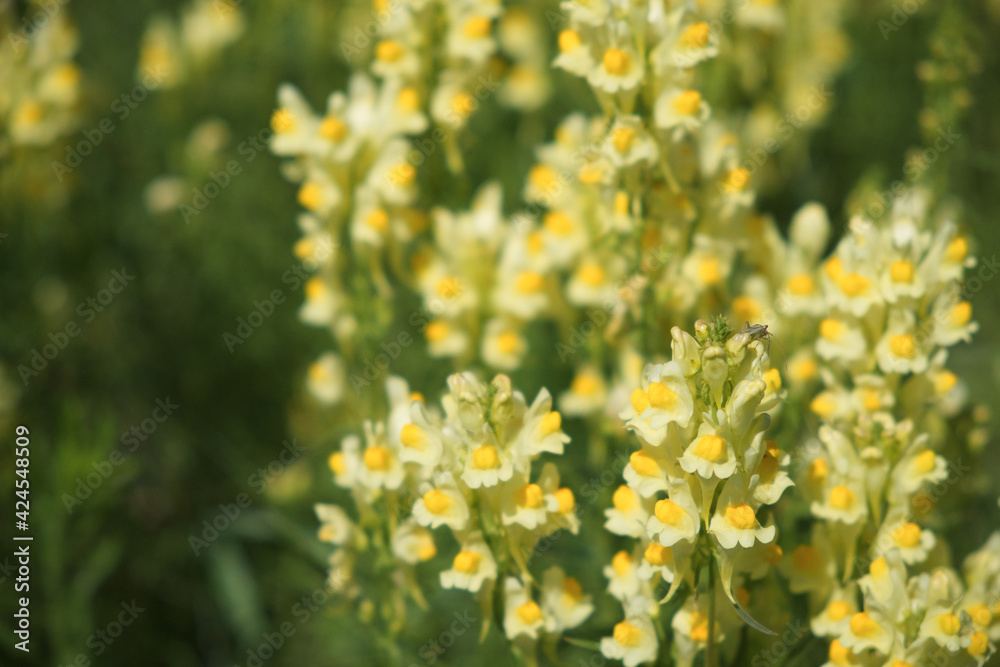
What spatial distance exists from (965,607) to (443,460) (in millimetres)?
1273

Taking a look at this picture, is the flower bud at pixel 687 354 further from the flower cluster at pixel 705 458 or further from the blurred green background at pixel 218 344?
the blurred green background at pixel 218 344

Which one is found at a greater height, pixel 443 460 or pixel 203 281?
pixel 443 460

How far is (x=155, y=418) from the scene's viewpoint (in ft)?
13.1

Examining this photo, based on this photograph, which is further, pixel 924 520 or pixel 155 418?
pixel 155 418

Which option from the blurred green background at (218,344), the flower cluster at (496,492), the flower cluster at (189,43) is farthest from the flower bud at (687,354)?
the flower cluster at (189,43)

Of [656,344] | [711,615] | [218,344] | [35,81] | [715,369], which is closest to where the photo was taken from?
[715,369]

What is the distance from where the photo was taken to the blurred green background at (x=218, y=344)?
3.15 m

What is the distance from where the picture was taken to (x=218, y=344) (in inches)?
170

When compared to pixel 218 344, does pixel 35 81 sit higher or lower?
higher

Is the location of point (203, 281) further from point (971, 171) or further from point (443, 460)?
point (971, 171)

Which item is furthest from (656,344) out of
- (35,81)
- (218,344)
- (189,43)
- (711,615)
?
(189,43)

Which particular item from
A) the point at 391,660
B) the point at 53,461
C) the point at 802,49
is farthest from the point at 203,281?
the point at 802,49

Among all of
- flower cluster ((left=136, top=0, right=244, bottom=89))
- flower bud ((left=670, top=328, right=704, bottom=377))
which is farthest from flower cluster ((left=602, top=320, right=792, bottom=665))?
flower cluster ((left=136, top=0, right=244, bottom=89))

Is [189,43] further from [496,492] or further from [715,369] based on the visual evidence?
[715,369]
